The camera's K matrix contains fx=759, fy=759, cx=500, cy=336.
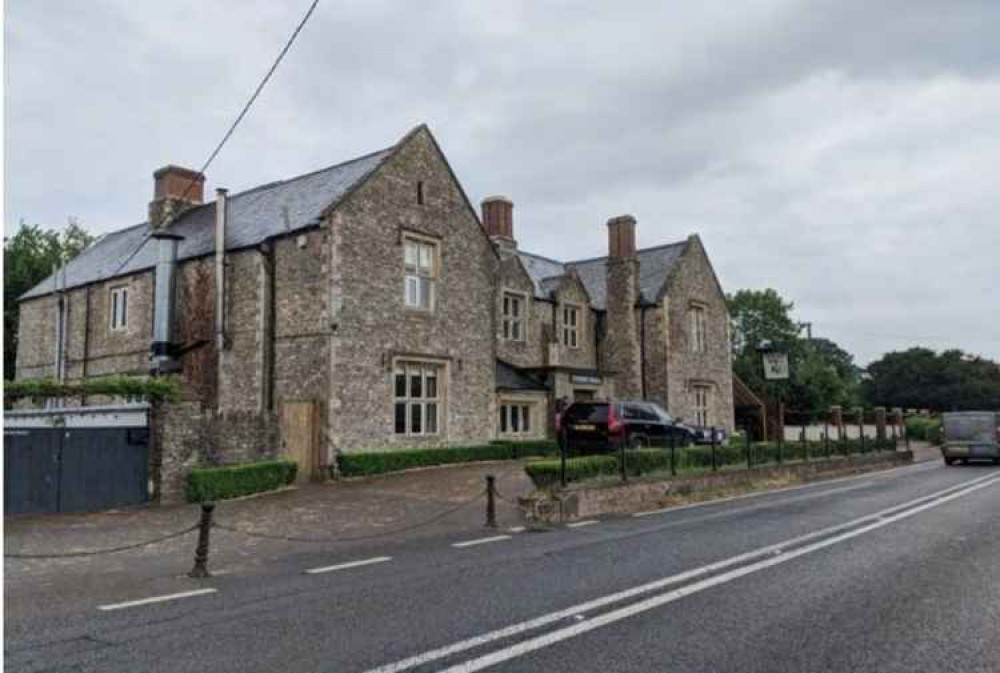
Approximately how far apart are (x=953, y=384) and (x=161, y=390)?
92.6m

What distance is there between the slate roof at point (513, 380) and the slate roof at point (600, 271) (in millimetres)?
4583

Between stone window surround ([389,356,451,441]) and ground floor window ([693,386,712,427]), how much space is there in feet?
52.9

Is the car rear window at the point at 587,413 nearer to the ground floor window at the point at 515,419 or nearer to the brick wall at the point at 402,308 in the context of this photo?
the brick wall at the point at 402,308

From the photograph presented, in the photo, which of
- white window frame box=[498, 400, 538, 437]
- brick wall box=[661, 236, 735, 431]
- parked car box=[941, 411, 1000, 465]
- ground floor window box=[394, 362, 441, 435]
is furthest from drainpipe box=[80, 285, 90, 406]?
parked car box=[941, 411, 1000, 465]

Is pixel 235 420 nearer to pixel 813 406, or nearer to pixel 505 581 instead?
pixel 505 581

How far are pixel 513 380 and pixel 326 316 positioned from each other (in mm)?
8903

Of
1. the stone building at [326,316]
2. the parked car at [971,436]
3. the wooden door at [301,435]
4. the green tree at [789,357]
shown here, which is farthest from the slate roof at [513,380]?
the green tree at [789,357]

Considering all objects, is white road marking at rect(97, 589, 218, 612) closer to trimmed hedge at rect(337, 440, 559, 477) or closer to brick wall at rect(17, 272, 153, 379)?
trimmed hedge at rect(337, 440, 559, 477)

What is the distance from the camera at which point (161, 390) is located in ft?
51.9

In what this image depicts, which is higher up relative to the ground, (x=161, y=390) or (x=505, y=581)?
(x=161, y=390)

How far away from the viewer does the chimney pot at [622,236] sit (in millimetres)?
33781

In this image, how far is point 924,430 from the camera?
165 ft

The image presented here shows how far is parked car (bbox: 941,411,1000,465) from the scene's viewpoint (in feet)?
99.8

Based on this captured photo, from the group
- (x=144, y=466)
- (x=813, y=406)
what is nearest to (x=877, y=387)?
(x=813, y=406)
